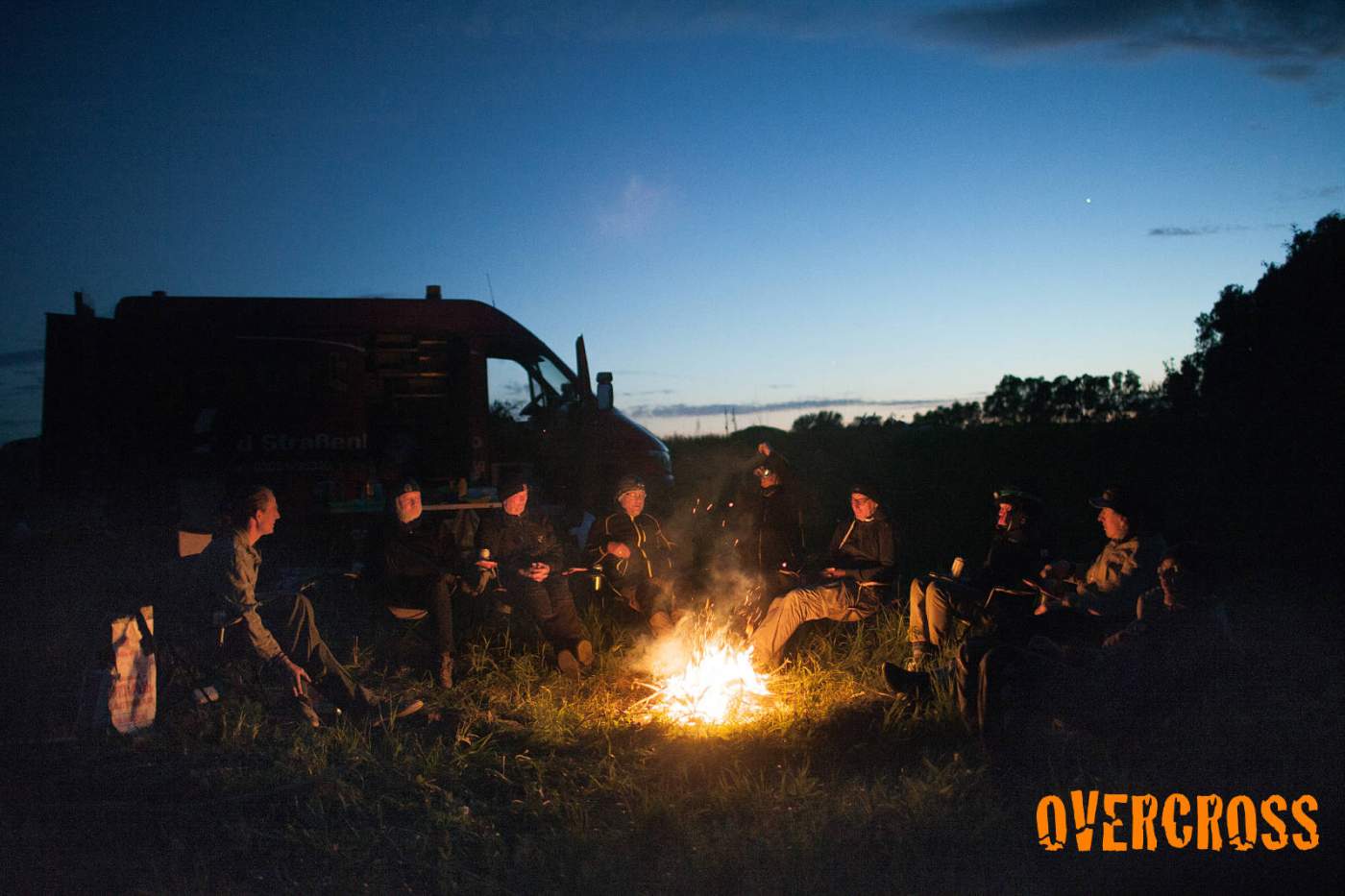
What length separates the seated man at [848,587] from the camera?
5.93 metres

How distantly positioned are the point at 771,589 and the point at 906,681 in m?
1.73

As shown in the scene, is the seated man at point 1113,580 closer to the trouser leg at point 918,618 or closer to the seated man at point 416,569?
the trouser leg at point 918,618

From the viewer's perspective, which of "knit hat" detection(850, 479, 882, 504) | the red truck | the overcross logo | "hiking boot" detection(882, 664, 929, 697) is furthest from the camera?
the red truck

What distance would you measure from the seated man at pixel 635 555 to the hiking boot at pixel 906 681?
1931 mm

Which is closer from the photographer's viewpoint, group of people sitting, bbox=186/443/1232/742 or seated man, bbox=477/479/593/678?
group of people sitting, bbox=186/443/1232/742

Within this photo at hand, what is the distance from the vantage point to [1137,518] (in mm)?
4746

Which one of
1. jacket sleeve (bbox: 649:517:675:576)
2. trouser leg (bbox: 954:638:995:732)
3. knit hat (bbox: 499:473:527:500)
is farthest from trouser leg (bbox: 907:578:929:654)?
knit hat (bbox: 499:473:527:500)

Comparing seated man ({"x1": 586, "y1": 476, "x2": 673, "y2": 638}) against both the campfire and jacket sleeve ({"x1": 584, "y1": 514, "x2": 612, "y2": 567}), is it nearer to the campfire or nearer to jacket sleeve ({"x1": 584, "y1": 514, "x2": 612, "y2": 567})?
jacket sleeve ({"x1": 584, "y1": 514, "x2": 612, "y2": 567})

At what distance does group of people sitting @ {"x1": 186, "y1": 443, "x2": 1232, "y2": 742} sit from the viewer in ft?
14.1

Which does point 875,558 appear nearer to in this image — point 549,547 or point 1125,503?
point 1125,503

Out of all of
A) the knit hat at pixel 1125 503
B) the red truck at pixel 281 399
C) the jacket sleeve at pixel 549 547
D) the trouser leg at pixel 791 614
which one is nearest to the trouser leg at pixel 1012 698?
the knit hat at pixel 1125 503

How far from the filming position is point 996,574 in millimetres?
5531

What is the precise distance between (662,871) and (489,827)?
31.5 inches

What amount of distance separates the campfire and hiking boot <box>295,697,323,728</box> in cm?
173
